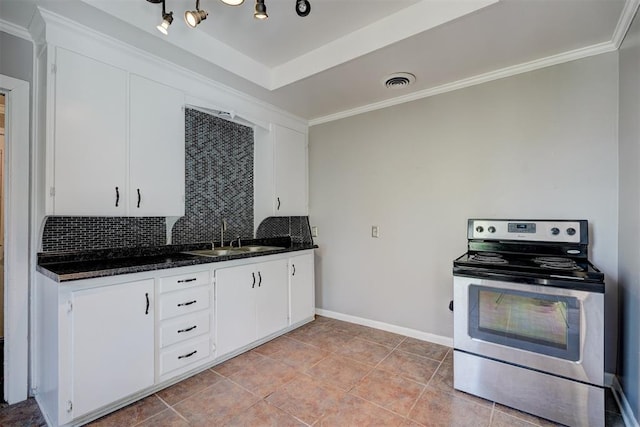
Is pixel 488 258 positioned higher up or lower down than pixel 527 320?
higher up

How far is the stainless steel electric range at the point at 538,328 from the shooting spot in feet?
5.48

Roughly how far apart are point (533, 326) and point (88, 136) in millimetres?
3006

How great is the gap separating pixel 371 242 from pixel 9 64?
309cm

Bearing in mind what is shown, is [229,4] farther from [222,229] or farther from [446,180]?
[446,180]

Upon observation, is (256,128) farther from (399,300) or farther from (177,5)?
(399,300)

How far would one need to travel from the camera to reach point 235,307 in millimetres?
2537

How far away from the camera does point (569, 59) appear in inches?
88.0

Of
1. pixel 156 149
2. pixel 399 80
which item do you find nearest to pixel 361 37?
pixel 399 80

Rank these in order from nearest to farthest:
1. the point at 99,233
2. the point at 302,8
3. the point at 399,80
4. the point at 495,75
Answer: the point at 302,8
the point at 99,233
the point at 495,75
the point at 399,80

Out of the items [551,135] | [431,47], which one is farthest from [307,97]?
[551,135]

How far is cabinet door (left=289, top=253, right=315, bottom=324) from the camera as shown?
3117mm

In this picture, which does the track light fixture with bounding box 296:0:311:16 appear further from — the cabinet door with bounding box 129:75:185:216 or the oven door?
the oven door

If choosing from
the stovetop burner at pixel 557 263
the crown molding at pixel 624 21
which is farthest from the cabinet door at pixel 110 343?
the crown molding at pixel 624 21

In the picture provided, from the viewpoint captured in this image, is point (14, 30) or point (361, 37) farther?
point (361, 37)
